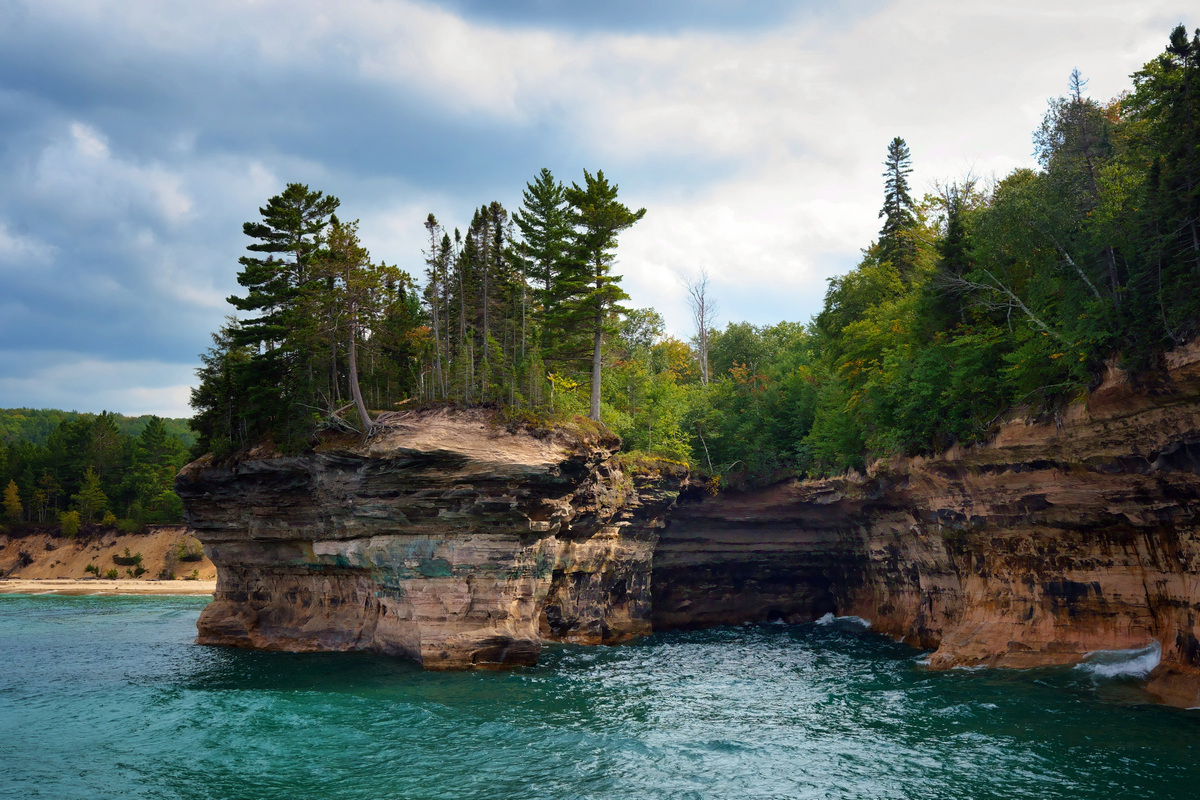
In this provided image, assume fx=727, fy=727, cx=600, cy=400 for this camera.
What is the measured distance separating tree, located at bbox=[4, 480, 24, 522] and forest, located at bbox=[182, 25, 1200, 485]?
55.0m

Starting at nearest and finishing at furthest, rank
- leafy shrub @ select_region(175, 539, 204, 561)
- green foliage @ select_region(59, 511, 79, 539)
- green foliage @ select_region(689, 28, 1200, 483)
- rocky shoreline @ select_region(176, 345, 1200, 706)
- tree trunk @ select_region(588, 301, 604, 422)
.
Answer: green foliage @ select_region(689, 28, 1200, 483) → rocky shoreline @ select_region(176, 345, 1200, 706) → tree trunk @ select_region(588, 301, 604, 422) → leafy shrub @ select_region(175, 539, 204, 561) → green foliage @ select_region(59, 511, 79, 539)

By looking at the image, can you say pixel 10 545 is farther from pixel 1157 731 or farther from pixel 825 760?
pixel 1157 731

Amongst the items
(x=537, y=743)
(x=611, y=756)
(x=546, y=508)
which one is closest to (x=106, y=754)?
(x=537, y=743)

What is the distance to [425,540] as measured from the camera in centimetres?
3150

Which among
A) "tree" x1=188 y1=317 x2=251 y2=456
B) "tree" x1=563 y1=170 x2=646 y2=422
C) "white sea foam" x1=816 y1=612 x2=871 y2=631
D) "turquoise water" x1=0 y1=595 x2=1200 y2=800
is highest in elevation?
"tree" x1=563 y1=170 x2=646 y2=422

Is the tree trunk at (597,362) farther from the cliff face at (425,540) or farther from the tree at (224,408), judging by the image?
the tree at (224,408)

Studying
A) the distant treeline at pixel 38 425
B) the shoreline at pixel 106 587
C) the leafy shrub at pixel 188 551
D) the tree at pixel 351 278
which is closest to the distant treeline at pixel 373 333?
the tree at pixel 351 278

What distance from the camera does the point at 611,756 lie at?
19938mm

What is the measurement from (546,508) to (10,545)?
8679 cm

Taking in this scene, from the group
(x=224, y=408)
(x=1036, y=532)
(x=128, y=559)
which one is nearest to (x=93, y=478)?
(x=128, y=559)

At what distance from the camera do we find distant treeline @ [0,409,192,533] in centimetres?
8744

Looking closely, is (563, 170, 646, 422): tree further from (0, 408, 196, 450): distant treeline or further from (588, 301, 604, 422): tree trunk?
(0, 408, 196, 450): distant treeline

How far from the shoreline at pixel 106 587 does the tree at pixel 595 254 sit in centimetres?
5356

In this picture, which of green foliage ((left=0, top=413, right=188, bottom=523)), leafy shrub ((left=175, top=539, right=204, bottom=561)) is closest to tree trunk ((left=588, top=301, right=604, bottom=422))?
leafy shrub ((left=175, top=539, right=204, bottom=561))
